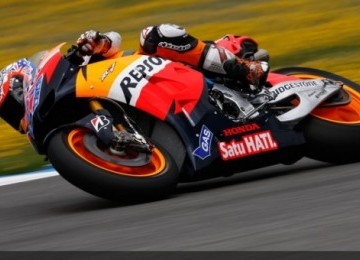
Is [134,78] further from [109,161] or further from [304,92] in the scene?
[304,92]

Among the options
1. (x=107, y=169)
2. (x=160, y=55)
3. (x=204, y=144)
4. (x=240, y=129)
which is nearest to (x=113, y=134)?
(x=107, y=169)

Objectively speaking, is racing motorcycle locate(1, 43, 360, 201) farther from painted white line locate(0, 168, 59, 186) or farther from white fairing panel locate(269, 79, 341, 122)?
painted white line locate(0, 168, 59, 186)

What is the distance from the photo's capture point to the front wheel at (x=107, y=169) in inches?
250

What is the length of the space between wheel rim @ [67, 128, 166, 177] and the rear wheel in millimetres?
1082

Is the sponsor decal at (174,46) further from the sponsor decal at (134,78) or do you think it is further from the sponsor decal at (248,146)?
the sponsor decal at (248,146)

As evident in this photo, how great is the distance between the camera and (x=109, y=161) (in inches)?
256

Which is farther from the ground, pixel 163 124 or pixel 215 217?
pixel 215 217

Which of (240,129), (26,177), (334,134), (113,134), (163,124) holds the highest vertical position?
(113,134)

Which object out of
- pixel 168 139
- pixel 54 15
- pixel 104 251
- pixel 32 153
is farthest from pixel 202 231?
pixel 54 15

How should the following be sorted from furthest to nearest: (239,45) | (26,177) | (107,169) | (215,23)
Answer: (215,23) < (26,177) < (239,45) < (107,169)

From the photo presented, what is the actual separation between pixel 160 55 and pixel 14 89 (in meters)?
0.93

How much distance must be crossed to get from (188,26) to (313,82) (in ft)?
28.6

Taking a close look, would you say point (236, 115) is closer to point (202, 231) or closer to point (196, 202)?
point (196, 202)

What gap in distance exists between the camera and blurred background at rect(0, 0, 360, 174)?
1353 cm
